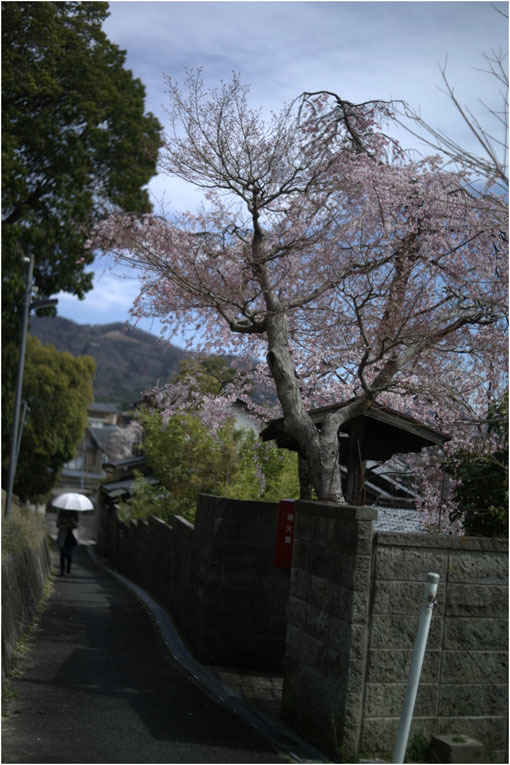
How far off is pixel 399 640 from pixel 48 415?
1357 inches

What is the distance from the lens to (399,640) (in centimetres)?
586

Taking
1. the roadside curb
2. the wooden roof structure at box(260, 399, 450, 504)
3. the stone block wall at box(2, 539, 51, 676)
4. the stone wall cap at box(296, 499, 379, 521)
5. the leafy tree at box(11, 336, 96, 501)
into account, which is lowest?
the roadside curb

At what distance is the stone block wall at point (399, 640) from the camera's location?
5746mm

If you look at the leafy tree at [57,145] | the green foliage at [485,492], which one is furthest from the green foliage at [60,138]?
the green foliage at [485,492]

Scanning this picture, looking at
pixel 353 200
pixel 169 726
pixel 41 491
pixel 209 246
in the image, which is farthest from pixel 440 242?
pixel 41 491

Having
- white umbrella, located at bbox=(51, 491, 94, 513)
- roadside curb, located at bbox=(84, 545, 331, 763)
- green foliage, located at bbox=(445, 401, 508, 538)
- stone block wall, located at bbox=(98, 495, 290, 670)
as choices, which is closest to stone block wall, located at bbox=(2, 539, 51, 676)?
roadside curb, located at bbox=(84, 545, 331, 763)

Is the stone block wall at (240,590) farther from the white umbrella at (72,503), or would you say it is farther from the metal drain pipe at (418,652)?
the white umbrella at (72,503)

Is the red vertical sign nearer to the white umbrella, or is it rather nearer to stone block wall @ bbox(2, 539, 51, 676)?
stone block wall @ bbox(2, 539, 51, 676)

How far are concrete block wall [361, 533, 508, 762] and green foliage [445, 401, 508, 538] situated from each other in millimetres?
497

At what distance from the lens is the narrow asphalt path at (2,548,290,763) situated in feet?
18.6

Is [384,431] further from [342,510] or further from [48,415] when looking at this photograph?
[48,415]

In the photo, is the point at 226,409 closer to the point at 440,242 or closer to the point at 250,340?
the point at 250,340

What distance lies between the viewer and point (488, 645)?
20.0ft

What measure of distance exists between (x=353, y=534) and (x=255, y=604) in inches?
148
